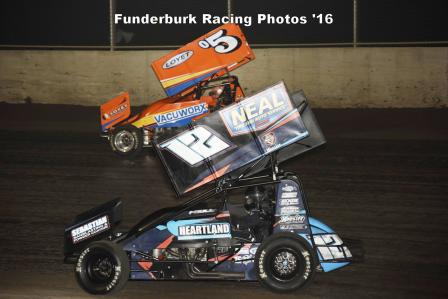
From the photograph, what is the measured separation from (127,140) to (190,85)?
164cm

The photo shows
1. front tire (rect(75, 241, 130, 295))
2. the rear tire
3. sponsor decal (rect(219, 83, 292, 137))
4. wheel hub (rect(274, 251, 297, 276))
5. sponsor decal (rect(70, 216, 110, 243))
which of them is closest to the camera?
sponsor decal (rect(219, 83, 292, 137))

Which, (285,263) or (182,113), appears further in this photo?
(182,113)

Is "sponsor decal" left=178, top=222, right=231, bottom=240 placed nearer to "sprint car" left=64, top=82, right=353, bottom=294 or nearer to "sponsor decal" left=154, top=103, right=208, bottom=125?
"sprint car" left=64, top=82, right=353, bottom=294

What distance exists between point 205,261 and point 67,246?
137 centimetres

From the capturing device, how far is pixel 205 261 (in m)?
6.99

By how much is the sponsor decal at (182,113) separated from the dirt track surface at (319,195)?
76cm

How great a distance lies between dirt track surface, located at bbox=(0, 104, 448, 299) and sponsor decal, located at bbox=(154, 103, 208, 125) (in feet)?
2.48

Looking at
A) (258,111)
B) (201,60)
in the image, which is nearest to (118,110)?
(201,60)

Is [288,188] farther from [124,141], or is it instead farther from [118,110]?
[118,110]

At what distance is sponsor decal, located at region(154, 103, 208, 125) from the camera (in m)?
14.0

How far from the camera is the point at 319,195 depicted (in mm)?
10719

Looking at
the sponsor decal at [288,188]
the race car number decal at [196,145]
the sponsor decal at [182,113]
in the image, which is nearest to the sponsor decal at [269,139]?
the race car number decal at [196,145]

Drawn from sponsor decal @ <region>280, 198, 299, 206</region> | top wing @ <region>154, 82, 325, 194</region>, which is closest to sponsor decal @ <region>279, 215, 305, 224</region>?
sponsor decal @ <region>280, 198, 299, 206</region>

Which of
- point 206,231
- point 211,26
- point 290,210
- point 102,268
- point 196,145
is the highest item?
point 211,26
